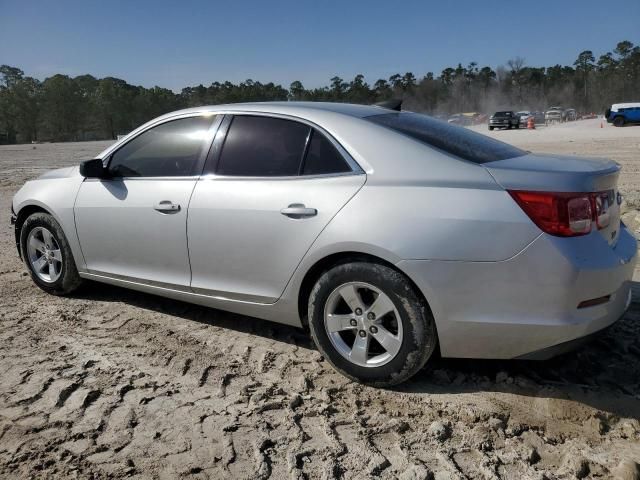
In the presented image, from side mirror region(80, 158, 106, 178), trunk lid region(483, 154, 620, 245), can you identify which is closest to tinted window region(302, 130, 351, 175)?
trunk lid region(483, 154, 620, 245)

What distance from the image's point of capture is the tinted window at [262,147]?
349cm

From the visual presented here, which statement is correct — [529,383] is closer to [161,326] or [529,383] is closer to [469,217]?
[469,217]

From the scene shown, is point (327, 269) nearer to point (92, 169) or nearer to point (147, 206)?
point (147, 206)

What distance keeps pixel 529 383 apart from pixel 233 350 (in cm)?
184

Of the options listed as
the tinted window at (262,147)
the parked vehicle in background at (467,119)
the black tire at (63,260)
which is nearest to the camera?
the tinted window at (262,147)

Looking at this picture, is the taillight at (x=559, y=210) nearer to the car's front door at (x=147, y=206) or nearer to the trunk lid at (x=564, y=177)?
the trunk lid at (x=564, y=177)

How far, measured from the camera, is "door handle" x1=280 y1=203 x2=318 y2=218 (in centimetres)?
320

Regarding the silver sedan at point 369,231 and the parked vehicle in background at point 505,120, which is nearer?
the silver sedan at point 369,231

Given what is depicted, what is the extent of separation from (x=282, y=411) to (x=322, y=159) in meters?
1.45

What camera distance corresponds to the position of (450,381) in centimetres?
325

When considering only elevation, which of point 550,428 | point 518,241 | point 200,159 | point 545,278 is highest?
point 200,159

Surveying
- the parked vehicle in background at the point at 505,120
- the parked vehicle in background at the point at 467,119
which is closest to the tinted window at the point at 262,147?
the parked vehicle in background at the point at 505,120

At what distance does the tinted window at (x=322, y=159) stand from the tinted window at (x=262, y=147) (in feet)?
0.21

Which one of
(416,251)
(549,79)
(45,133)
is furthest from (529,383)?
(549,79)
